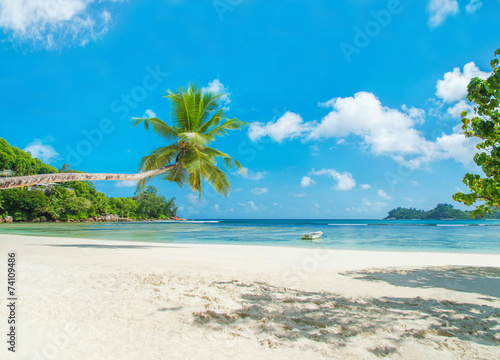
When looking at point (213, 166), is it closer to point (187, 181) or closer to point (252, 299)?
point (187, 181)

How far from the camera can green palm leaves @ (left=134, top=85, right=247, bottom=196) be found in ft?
40.0

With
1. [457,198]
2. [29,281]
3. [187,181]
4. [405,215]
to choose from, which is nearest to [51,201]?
[187,181]

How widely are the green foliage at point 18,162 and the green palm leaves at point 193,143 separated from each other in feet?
193

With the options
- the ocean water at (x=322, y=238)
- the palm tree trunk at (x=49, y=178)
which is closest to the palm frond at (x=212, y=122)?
the palm tree trunk at (x=49, y=178)

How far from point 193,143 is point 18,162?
80.2m

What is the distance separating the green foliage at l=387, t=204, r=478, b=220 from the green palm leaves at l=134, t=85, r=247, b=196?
112 m

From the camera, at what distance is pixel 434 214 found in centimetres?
10694

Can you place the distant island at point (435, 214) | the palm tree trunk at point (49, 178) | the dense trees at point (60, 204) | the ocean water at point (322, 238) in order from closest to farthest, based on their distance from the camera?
1. the palm tree trunk at point (49, 178)
2. the ocean water at point (322, 238)
3. the dense trees at point (60, 204)
4. the distant island at point (435, 214)

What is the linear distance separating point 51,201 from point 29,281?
7443cm

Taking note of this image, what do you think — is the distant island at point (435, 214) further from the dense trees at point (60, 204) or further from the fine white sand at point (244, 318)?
the fine white sand at point (244, 318)

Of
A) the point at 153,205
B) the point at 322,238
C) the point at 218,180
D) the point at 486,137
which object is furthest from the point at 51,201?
the point at 486,137

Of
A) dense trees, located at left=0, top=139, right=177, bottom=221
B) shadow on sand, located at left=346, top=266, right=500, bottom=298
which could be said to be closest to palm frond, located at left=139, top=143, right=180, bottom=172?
shadow on sand, located at left=346, top=266, right=500, bottom=298

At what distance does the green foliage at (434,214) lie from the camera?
328ft

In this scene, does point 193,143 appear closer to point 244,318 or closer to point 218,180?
point 218,180
